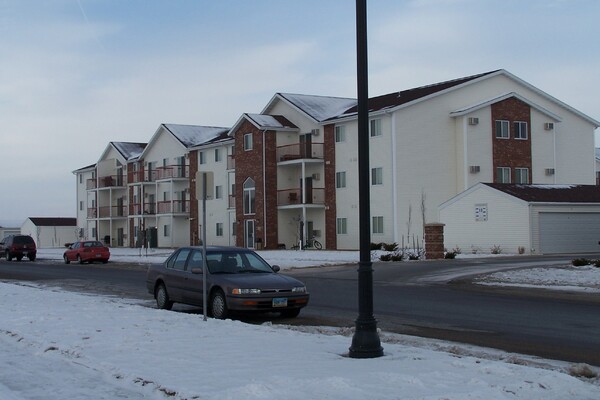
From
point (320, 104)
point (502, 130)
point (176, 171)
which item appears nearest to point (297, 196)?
point (320, 104)

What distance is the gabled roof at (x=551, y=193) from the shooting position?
4212cm

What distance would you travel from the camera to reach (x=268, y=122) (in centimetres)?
5634

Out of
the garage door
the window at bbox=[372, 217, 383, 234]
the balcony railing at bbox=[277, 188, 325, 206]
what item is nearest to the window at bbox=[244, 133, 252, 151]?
the balcony railing at bbox=[277, 188, 325, 206]

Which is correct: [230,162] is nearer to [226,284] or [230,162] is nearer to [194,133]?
[194,133]

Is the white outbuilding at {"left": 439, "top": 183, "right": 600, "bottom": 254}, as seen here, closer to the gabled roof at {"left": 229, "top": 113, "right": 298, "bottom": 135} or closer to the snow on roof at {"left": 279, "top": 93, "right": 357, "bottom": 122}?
the snow on roof at {"left": 279, "top": 93, "right": 357, "bottom": 122}

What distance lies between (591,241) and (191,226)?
115 ft

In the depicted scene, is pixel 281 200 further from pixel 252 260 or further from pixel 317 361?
pixel 317 361

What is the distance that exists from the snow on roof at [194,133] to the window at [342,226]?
18.6 meters

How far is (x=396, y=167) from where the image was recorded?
160ft

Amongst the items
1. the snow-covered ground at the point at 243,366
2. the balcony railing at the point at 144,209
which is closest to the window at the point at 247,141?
the balcony railing at the point at 144,209

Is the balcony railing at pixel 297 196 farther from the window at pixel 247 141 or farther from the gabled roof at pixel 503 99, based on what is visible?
the gabled roof at pixel 503 99

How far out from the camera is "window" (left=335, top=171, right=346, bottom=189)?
52.8 meters

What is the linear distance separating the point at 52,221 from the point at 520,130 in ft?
212

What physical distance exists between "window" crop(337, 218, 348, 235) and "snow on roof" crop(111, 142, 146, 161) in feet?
102
